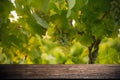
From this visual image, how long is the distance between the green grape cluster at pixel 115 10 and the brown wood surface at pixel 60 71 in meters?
0.27

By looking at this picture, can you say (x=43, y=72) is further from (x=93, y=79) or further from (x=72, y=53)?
(x=72, y=53)

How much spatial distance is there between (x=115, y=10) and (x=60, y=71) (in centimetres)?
37

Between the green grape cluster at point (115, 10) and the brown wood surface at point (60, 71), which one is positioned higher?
the green grape cluster at point (115, 10)

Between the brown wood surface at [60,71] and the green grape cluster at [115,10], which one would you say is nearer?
the brown wood surface at [60,71]

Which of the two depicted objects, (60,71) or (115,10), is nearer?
(60,71)

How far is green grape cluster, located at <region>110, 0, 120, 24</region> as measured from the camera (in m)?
1.10

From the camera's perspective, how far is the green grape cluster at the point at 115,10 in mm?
1096

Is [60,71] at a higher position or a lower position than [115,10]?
lower

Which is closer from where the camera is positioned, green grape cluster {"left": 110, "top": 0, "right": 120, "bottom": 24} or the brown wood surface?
the brown wood surface

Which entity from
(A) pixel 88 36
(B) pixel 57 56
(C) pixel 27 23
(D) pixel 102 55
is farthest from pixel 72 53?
(C) pixel 27 23

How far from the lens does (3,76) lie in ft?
3.00

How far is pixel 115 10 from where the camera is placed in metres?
1.16

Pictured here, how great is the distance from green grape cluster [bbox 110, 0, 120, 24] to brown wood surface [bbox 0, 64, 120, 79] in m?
0.27

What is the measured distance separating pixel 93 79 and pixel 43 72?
0.14m
